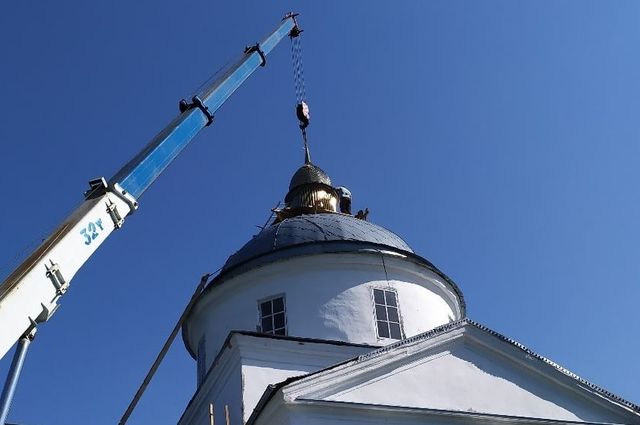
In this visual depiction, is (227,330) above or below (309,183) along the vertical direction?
below

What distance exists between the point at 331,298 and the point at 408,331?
166cm

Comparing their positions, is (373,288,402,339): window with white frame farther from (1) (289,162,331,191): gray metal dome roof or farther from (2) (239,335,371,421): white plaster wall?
(1) (289,162,331,191): gray metal dome roof

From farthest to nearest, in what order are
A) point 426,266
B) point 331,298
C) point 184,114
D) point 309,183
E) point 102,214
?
point 309,183, point 426,266, point 331,298, point 184,114, point 102,214

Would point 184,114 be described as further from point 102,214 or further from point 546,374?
point 546,374

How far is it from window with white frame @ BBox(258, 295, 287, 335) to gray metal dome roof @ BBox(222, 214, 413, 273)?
2.96 ft

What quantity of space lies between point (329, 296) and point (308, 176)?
5804mm

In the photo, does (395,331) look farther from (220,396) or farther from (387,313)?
(220,396)

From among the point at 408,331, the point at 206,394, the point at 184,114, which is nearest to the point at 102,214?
the point at 184,114

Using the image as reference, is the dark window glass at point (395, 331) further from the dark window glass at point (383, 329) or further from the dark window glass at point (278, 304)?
the dark window glass at point (278, 304)

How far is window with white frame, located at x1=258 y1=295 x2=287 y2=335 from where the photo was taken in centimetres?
1520

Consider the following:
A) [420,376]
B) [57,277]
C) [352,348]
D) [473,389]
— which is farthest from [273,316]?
[57,277]

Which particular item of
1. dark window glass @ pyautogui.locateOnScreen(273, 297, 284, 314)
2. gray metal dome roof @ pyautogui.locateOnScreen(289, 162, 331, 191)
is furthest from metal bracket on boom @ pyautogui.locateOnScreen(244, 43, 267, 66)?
dark window glass @ pyautogui.locateOnScreen(273, 297, 284, 314)

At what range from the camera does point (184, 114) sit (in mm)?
14445

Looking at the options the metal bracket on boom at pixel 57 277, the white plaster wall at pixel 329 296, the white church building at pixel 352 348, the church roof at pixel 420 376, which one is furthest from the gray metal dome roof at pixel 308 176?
the metal bracket on boom at pixel 57 277
